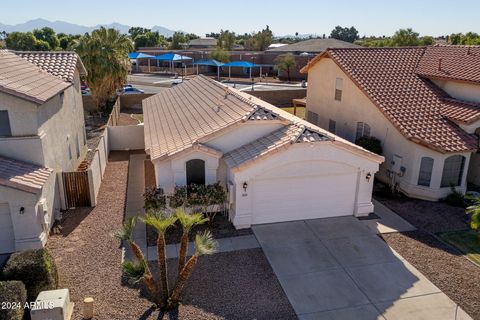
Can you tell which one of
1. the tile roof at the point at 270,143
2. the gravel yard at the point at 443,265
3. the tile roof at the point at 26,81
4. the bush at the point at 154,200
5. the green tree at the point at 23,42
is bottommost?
the gravel yard at the point at 443,265

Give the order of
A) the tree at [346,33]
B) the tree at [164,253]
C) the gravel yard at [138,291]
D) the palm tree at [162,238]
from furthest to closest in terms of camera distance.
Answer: the tree at [346,33]
the gravel yard at [138,291]
the tree at [164,253]
the palm tree at [162,238]

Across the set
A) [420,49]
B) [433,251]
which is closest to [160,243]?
[433,251]

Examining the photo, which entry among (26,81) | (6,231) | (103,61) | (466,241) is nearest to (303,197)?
(466,241)

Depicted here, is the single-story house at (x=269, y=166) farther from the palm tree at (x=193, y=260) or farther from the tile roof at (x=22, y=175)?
the palm tree at (x=193, y=260)

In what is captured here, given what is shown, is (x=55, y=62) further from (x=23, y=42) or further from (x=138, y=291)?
(x=23, y=42)

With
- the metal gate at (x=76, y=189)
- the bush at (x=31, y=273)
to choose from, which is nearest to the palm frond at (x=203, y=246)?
the bush at (x=31, y=273)

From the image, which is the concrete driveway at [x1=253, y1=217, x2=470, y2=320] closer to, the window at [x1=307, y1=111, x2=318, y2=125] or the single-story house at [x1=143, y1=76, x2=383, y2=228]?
the single-story house at [x1=143, y1=76, x2=383, y2=228]

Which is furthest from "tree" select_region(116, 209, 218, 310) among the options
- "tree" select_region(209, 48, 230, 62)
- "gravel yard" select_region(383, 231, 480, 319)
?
"tree" select_region(209, 48, 230, 62)
